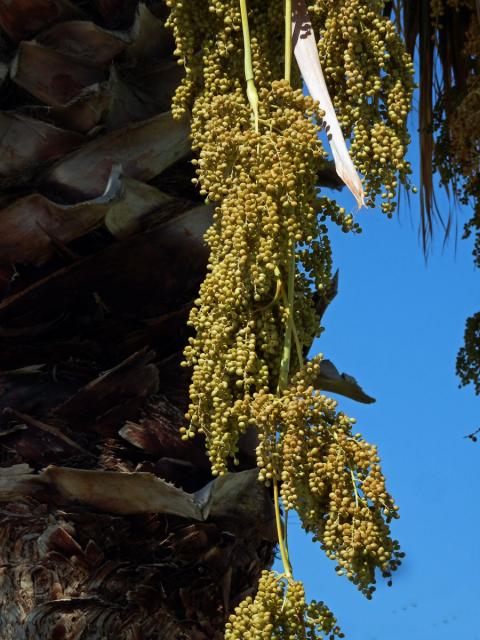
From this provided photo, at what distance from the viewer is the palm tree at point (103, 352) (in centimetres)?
260

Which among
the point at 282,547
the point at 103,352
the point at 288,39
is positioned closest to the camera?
the point at 282,547

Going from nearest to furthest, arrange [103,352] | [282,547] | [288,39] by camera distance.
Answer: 1. [282,547]
2. [288,39]
3. [103,352]

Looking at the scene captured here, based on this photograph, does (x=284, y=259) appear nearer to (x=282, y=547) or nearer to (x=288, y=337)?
(x=288, y=337)

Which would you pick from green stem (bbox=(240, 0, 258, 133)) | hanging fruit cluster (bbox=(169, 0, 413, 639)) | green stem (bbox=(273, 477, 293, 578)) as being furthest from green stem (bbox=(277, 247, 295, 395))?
green stem (bbox=(240, 0, 258, 133))

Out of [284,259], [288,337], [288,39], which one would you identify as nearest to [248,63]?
[288,39]

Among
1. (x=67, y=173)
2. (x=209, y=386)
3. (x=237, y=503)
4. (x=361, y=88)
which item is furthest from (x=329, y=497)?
(x=67, y=173)

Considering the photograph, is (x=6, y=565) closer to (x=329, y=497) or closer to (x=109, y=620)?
(x=109, y=620)

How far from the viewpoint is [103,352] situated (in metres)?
2.86

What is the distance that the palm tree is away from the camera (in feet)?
8.52

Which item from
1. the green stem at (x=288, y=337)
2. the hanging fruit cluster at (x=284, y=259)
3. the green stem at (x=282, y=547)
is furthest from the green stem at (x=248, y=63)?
the green stem at (x=282, y=547)

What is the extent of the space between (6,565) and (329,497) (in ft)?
2.95

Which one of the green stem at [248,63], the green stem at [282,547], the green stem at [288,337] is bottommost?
the green stem at [282,547]

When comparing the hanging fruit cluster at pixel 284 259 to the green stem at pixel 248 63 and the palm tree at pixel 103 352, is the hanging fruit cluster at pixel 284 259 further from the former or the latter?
the palm tree at pixel 103 352

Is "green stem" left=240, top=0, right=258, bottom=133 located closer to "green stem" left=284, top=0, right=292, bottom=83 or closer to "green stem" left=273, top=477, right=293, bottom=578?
"green stem" left=284, top=0, right=292, bottom=83
